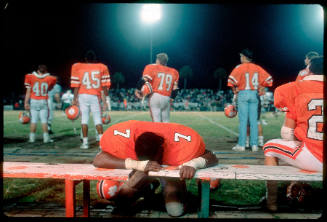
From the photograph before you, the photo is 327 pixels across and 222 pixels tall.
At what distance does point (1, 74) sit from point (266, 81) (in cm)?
478

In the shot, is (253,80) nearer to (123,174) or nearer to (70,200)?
(123,174)

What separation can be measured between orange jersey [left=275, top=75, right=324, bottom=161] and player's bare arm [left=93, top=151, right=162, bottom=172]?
4.18 feet

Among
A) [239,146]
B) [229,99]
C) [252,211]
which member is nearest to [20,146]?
[239,146]

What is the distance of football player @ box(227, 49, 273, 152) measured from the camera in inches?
214

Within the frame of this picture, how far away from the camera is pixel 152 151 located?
2.42 meters

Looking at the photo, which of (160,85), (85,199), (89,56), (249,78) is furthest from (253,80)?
(85,199)

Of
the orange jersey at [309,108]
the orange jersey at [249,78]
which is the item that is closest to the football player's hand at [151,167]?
the orange jersey at [309,108]

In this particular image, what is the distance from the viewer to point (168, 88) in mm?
5340

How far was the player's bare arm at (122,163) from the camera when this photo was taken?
7.20 feet

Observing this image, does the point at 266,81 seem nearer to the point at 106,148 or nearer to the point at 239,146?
the point at 239,146

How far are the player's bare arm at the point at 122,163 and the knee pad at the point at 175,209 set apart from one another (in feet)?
1.63

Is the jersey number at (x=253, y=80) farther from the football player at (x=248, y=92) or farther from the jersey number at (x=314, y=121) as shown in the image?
the jersey number at (x=314, y=121)

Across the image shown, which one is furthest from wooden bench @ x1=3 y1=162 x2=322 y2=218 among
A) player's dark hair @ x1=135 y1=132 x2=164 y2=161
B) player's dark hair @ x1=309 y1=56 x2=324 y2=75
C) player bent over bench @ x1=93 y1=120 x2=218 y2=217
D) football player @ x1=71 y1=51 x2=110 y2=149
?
football player @ x1=71 y1=51 x2=110 y2=149

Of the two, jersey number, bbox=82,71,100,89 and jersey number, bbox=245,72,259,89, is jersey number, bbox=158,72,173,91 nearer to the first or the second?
jersey number, bbox=82,71,100,89
